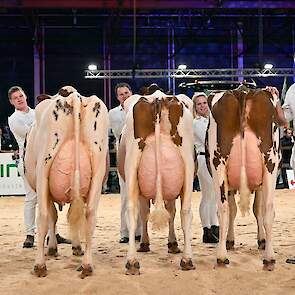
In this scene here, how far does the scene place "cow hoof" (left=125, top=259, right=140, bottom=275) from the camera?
502 cm

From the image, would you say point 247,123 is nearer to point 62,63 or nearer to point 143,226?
point 143,226

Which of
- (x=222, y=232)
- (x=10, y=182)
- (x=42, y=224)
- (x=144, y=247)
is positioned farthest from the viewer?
(x=10, y=182)

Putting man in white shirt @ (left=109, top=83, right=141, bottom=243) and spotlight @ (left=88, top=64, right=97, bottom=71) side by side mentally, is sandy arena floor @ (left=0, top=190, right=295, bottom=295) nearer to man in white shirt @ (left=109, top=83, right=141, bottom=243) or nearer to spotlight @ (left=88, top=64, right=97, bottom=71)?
man in white shirt @ (left=109, top=83, right=141, bottom=243)

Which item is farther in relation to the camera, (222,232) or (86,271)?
(222,232)

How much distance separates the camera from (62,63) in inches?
817

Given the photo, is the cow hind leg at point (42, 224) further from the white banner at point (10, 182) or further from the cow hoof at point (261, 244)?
the white banner at point (10, 182)

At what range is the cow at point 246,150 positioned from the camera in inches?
203

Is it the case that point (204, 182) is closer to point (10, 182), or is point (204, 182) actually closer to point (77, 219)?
point (77, 219)

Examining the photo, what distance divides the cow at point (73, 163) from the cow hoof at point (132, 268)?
32 cm

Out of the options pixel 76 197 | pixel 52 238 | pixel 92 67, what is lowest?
pixel 52 238

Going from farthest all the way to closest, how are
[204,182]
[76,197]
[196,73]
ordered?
[196,73] → [204,182] → [76,197]

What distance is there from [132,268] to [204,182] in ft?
5.74

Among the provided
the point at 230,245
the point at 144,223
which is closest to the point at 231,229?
the point at 230,245

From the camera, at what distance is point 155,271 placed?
5168 mm
